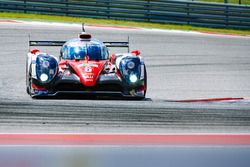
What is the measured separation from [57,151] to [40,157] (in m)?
0.49

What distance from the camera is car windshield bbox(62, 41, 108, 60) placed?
1402cm

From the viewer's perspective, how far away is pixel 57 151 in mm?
8352

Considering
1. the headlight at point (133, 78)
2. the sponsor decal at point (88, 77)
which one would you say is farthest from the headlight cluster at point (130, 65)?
the sponsor decal at point (88, 77)

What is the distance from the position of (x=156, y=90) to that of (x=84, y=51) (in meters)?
1.76

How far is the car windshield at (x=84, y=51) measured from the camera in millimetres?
14020

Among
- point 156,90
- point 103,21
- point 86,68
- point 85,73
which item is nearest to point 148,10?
point 103,21

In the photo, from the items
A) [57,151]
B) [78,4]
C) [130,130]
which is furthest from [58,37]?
[57,151]

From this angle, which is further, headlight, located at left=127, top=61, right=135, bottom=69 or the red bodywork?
headlight, located at left=127, top=61, right=135, bottom=69

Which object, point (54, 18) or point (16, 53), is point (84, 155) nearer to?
point (16, 53)

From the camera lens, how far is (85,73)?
13.4m

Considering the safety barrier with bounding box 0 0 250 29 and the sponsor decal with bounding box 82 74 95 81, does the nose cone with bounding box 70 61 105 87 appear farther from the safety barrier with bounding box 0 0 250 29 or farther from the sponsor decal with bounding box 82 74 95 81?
the safety barrier with bounding box 0 0 250 29

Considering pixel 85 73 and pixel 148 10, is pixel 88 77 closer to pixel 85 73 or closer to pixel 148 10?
pixel 85 73

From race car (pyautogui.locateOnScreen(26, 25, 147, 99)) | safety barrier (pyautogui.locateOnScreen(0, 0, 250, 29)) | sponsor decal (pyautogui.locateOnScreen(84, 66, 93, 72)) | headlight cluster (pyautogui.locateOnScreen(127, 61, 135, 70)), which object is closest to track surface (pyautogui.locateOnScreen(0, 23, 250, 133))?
race car (pyautogui.locateOnScreen(26, 25, 147, 99))

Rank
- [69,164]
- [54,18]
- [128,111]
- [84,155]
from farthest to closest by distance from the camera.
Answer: [54,18]
[128,111]
[84,155]
[69,164]
